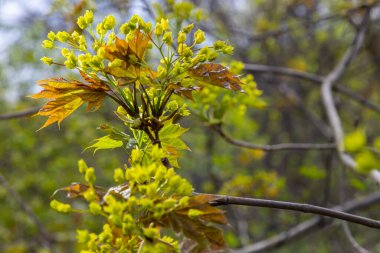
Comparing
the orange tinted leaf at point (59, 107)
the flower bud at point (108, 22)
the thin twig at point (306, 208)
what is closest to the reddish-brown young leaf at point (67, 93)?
the orange tinted leaf at point (59, 107)

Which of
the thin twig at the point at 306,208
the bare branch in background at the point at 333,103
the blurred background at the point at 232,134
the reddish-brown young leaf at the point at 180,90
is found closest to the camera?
the thin twig at the point at 306,208

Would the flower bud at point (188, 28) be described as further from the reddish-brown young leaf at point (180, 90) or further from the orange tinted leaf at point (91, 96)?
the orange tinted leaf at point (91, 96)

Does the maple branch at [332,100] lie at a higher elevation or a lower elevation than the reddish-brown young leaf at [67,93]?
higher

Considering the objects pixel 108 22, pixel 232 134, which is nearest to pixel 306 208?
pixel 108 22

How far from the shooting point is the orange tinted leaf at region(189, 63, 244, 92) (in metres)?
1.46

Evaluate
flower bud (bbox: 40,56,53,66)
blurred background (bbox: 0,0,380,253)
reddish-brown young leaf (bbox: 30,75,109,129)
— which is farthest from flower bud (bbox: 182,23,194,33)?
blurred background (bbox: 0,0,380,253)

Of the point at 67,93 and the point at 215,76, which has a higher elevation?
the point at 215,76

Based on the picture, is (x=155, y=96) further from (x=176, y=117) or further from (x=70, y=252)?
(x=70, y=252)

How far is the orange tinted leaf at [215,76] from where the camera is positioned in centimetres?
146

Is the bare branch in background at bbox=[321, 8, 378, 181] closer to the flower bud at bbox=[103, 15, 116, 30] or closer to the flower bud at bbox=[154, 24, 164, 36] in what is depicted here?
the flower bud at bbox=[154, 24, 164, 36]

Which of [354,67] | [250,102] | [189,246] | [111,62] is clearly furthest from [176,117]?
[354,67]

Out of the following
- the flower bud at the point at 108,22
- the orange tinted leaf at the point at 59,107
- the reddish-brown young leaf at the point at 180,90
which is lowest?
the orange tinted leaf at the point at 59,107

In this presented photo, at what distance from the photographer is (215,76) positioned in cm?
149

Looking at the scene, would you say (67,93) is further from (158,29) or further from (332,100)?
(332,100)
